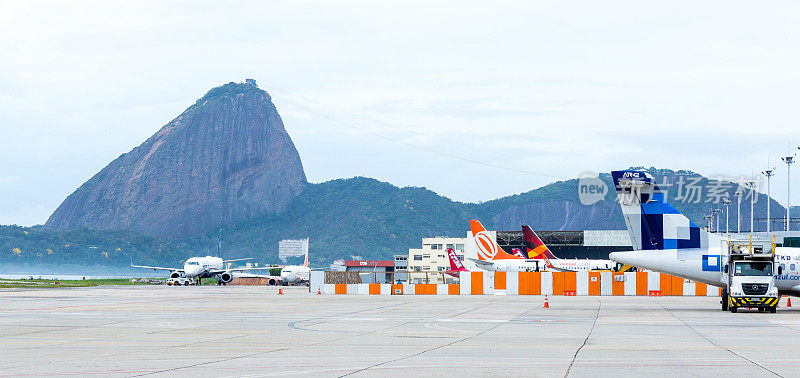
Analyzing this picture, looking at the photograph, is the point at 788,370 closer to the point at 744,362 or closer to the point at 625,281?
the point at 744,362

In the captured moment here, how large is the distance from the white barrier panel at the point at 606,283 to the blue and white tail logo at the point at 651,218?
29.2 metres

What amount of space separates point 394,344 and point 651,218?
2960 cm

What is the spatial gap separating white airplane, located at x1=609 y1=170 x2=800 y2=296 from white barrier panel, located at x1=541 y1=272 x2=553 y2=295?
27238mm

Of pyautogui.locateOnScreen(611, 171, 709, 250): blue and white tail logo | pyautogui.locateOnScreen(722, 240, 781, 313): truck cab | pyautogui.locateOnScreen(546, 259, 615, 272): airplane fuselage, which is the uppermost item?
pyautogui.locateOnScreen(611, 171, 709, 250): blue and white tail logo

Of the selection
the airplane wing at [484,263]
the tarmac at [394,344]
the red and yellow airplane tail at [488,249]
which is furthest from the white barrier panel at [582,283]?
the tarmac at [394,344]

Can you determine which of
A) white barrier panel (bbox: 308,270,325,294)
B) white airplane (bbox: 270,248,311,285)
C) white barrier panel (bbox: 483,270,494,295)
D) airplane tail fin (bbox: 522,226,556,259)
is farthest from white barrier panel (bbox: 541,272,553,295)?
white airplane (bbox: 270,248,311,285)

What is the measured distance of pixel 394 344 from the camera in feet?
82.4

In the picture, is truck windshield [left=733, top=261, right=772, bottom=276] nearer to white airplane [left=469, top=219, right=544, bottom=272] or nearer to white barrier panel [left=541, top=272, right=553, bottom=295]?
white barrier panel [left=541, top=272, right=553, bottom=295]

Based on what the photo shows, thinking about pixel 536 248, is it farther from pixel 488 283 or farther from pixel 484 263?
pixel 488 283

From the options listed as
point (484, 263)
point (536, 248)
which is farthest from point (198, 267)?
point (536, 248)

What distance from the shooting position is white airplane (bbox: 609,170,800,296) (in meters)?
48.6

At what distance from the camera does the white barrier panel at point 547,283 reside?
7912cm

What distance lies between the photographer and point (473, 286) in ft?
267

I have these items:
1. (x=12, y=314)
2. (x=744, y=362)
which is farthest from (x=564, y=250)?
(x=744, y=362)
